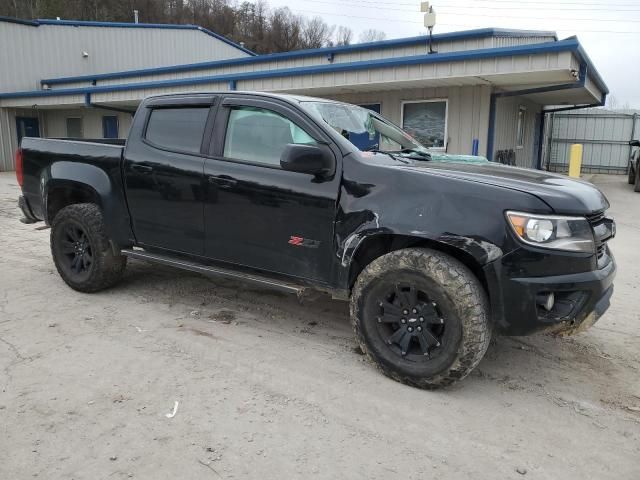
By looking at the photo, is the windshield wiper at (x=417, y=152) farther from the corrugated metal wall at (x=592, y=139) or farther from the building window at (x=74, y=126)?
the building window at (x=74, y=126)

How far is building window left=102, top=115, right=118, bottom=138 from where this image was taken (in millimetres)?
21125

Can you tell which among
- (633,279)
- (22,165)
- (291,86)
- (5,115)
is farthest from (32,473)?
(5,115)

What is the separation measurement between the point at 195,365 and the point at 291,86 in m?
10.6

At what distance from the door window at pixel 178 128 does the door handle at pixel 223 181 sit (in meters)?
0.35

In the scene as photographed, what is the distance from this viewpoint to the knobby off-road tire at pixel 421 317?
3178 mm

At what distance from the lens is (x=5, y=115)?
2227cm

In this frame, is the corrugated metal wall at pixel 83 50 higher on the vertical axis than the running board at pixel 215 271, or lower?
higher

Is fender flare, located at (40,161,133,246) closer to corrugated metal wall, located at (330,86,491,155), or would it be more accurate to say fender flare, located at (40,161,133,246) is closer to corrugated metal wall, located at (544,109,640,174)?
corrugated metal wall, located at (330,86,491,155)

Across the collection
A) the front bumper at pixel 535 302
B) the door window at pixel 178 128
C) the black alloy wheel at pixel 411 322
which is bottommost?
the black alloy wheel at pixel 411 322

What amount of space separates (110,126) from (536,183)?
2089cm

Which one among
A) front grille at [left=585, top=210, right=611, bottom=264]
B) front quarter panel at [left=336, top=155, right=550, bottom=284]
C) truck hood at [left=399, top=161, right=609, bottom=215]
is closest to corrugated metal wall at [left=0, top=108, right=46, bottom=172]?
front quarter panel at [left=336, top=155, right=550, bottom=284]

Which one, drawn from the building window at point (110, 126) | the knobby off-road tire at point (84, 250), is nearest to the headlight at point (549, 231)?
the knobby off-road tire at point (84, 250)

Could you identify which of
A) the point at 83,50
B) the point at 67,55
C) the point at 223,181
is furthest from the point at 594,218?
the point at 83,50

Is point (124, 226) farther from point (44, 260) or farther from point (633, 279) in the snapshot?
point (633, 279)
